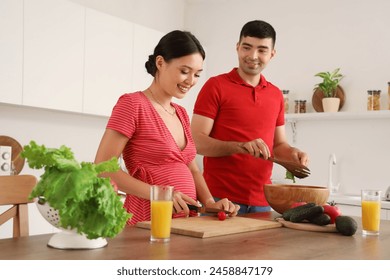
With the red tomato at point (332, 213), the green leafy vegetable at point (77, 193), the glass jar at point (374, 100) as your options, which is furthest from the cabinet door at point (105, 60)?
the green leafy vegetable at point (77, 193)

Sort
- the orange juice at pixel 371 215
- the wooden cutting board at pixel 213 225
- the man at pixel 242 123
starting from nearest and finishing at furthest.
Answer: the wooden cutting board at pixel 213 225 < the orange juice at pixel 371 215 < the man at pixel 242 123

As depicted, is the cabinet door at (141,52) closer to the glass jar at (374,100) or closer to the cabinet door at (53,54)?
the cabinet door at (53,54)

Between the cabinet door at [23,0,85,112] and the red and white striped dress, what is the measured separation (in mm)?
2034

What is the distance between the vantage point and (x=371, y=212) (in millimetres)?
1635

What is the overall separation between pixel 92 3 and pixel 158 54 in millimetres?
2755

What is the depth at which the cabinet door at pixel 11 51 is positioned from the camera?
3.43 meters

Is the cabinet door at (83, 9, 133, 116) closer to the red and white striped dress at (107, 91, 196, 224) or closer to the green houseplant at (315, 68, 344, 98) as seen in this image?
the green houseplant at (315, 68, 344, 98)

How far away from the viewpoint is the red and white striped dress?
179cm

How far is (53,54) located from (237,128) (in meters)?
1.88

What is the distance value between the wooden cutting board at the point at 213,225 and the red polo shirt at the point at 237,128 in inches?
23.6

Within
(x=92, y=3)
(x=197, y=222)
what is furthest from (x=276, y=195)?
(x=92, y=3)

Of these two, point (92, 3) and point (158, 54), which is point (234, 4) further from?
point (158, 54)

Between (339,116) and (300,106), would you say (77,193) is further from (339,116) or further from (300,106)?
(300,106)

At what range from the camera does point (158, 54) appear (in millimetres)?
1921
